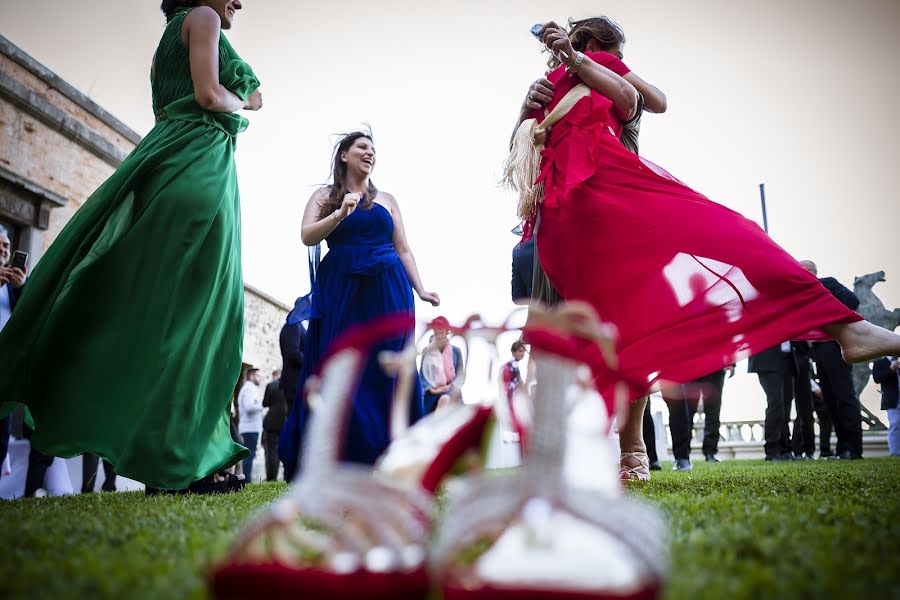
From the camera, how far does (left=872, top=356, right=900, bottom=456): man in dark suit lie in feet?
31.2

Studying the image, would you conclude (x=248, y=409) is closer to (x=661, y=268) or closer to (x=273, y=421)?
(x=273, y=421)

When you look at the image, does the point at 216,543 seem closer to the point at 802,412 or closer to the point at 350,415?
the point at 350,415

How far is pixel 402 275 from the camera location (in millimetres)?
4602

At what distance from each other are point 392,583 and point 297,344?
6440 mm

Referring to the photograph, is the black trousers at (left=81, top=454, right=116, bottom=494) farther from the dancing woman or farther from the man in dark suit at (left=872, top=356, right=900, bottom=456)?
the man in dark suit at (left=872, top=356, right=900, bottom=456)

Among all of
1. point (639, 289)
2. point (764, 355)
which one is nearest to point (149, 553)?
point (639, 289)

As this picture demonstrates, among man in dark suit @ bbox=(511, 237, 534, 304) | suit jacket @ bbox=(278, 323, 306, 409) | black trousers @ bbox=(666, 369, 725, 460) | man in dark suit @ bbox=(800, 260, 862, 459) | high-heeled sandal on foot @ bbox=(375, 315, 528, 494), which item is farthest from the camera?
man in dark suit @ bbox=(800, 260, 862, 459)

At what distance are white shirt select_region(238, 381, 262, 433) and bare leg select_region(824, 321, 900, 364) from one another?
385 inches

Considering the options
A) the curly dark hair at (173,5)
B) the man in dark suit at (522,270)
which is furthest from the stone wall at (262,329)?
the curly dark hair at (173,5)

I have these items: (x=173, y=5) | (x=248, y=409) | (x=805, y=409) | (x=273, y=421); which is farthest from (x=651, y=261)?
(x=248, y=409)

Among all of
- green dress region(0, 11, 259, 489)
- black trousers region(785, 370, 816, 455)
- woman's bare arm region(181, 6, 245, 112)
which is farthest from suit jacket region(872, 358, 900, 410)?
woman's bare arm region(181, 6, 245, 112)

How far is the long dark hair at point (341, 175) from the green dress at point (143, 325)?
45.5 inches

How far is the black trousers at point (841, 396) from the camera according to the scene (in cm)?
776

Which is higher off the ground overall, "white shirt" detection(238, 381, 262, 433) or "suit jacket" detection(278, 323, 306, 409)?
"suit jacket" detection(278, 323, 306, 409)
